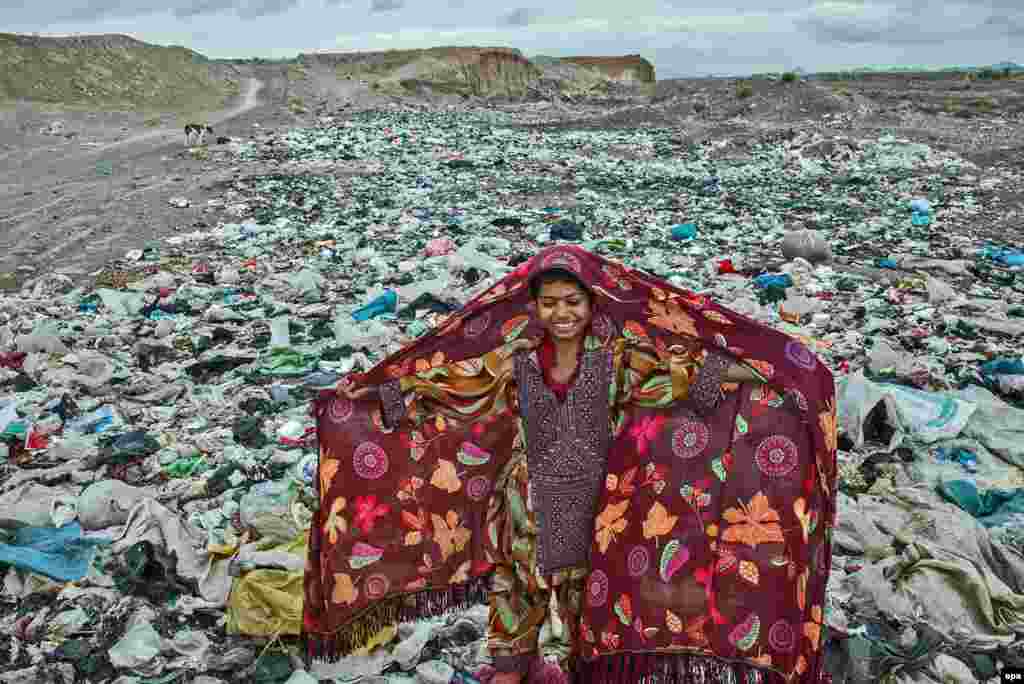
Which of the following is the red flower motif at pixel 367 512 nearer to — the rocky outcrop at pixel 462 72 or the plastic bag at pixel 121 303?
the plastic bag at pixel 121 303

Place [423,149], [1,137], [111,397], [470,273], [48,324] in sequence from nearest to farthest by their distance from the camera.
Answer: [111,397] < [48,324] < [470,273] < [423,149] < [1,137]

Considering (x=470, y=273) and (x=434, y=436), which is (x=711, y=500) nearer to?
(x=434, y=436)

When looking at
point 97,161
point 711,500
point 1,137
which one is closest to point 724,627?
point 711,500

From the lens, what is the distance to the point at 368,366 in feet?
15.4

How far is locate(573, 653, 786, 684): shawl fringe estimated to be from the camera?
1727mm

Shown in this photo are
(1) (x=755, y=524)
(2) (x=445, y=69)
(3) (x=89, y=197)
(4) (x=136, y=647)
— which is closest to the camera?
(1) (x=755, y=524)

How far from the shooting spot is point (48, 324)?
204 inches

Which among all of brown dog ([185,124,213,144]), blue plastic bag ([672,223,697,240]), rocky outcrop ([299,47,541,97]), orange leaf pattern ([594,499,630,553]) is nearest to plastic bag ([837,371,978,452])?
orange leaf pattern ([594,499,630,553])

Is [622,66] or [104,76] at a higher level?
[622,66]

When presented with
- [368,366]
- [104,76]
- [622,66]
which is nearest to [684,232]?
[368,366]

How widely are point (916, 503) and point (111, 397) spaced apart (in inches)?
158

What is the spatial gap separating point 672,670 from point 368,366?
3210 millimetres

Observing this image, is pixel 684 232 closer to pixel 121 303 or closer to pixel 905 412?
pixel 905 412

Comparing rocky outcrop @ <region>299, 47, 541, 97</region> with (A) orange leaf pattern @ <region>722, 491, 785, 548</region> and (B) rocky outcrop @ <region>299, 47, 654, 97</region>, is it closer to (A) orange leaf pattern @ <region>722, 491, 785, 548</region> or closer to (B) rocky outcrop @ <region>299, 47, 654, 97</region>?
(B) rocky outcrop @ <region>299, 47, 654, 97</region>
